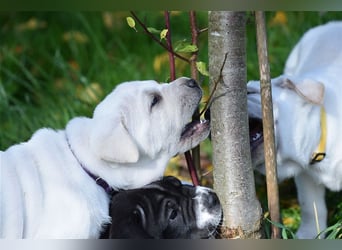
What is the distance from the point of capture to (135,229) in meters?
2.73

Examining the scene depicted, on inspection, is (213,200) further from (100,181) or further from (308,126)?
(308,126)

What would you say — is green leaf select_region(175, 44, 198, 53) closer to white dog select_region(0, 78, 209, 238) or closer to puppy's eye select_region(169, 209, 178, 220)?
white dog select_region(0, 78, 209, 238)

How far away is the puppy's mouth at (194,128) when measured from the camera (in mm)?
2887

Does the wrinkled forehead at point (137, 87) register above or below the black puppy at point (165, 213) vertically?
above

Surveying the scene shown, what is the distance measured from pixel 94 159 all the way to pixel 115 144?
0.52 feet

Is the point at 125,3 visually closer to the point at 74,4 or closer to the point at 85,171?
the point at 74,4

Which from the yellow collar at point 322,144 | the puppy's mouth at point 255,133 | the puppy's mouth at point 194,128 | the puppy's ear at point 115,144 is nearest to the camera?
the puppy's ear at point 115,144

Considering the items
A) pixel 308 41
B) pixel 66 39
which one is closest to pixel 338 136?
pixel 308 41

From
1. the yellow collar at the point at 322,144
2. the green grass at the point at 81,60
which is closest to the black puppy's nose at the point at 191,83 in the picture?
the yellow collar at the point at 322,144

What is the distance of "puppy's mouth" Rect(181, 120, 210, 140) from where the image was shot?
289 centimetres

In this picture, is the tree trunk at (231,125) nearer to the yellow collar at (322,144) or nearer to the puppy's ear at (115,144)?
the puppy's ear at (115,144)

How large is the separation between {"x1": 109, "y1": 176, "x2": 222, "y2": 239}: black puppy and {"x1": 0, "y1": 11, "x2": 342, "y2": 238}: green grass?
0.98 meters

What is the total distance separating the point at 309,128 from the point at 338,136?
0.48 feet

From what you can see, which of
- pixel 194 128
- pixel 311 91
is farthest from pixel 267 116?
pixel 311 91
